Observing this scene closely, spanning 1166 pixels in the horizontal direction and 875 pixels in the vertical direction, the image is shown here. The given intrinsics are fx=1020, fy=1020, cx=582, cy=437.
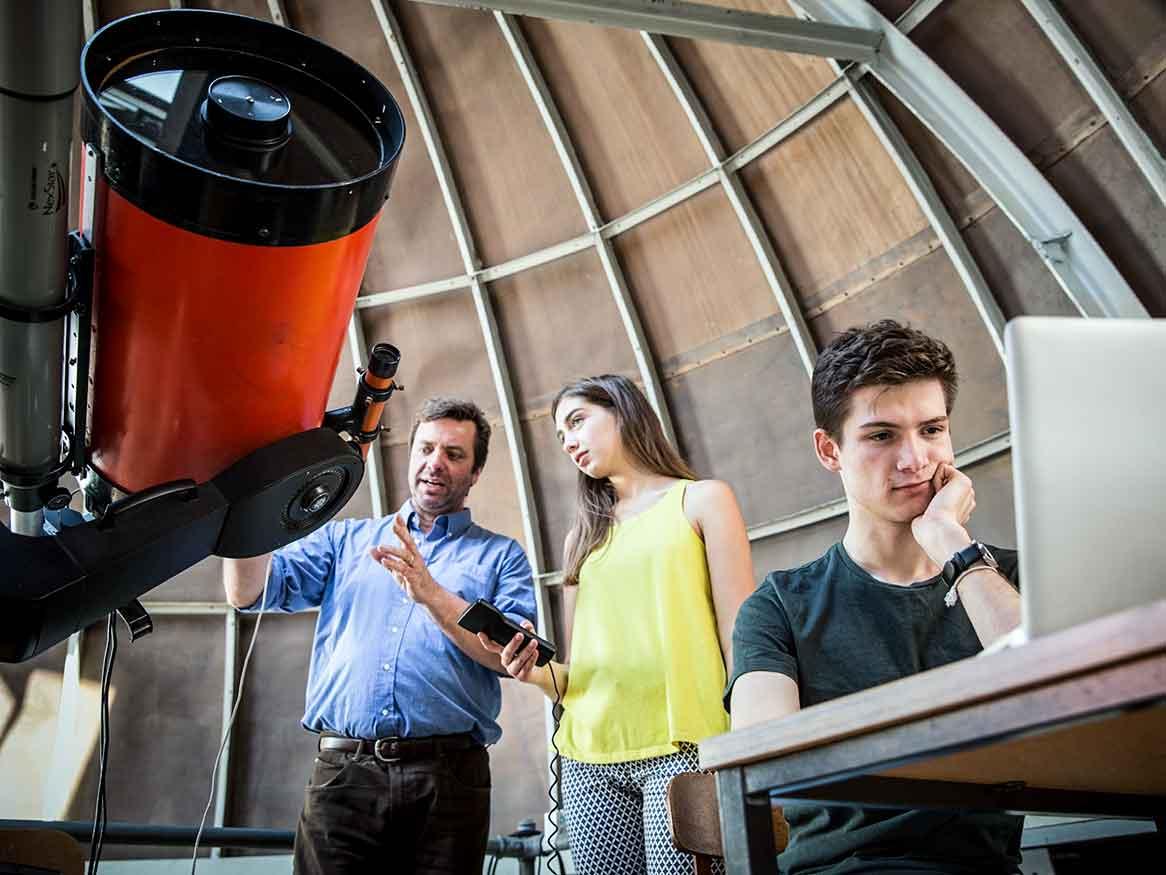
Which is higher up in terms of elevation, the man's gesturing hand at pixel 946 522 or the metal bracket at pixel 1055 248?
the metal bracket at pixel 1055 248

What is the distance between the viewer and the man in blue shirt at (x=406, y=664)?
2.92 m

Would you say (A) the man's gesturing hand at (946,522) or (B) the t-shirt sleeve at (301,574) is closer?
(A) the man's gesturing hand at (946,522)

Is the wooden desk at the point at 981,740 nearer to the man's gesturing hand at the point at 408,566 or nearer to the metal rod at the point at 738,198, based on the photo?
the man's gesturing hand at the point at 408,566

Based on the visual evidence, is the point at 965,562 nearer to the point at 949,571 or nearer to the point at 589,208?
the point at 949,571

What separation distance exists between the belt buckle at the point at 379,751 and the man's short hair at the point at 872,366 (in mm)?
1636

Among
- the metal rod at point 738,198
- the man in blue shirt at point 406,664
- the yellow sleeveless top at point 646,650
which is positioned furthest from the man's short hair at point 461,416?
the metal rod at point 738,198

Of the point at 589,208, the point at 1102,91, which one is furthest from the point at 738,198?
the point at 1102,91

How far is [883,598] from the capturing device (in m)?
2.00

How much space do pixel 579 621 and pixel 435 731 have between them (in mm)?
570

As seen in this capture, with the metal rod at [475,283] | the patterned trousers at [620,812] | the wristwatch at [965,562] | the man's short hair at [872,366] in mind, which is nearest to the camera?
the wristwatch at [965,562]

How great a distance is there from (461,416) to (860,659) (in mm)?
1994

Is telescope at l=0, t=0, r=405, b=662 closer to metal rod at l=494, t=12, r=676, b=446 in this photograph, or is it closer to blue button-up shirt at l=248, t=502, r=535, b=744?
blue button-up shirt at l=248, t=502, r=535, b=744

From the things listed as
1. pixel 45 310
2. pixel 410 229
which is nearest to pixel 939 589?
pixel 45 310

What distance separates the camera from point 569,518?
660 cm
